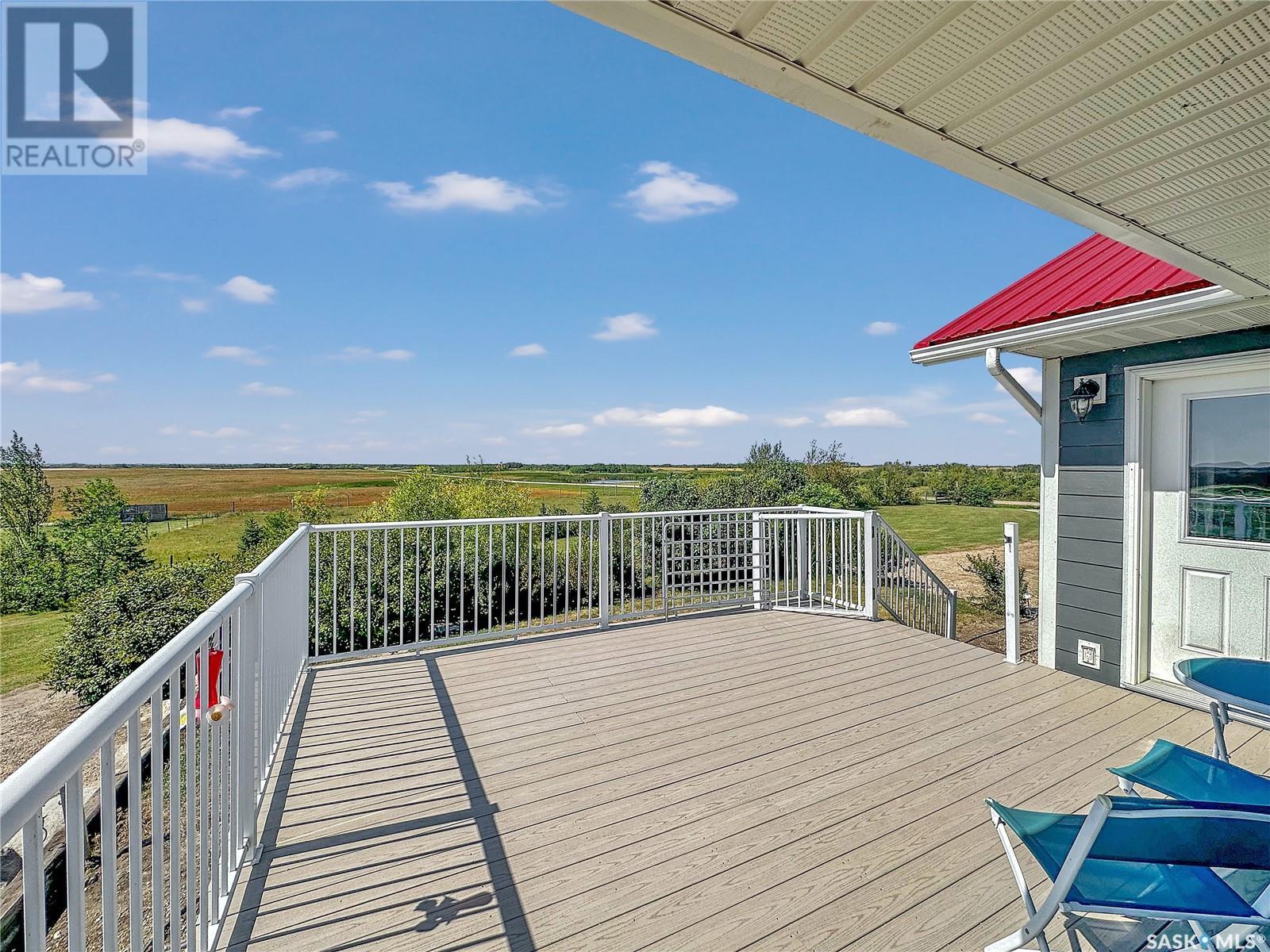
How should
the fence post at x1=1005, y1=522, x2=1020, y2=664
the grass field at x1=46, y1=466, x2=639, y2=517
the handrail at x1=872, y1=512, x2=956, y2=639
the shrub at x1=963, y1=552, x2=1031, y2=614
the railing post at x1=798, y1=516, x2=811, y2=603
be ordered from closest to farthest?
the fence post at x1=1005, y1=522, x2=1020, y2=664, the handrail at x1=872, y1=512, x2=956, y2=639, the railing post at x1=798, y1=516, x2=811, y2=603, the shrub at x1=963, y1=552, x2=1031, y2=614, the grass field at x1=46, y1=466, x2=639, y2=517

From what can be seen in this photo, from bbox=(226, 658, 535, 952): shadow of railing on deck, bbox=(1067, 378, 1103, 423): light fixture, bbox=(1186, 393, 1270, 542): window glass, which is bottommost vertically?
bbox=(226, 658, 535, 952): shadow of railing on deck

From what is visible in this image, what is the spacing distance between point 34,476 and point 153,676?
845 inches

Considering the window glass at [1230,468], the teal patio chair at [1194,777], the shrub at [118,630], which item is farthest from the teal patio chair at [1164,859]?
the shrub at [118,630]

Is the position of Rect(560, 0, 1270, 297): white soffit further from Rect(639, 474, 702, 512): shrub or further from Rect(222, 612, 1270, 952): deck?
Rect(639, 474, 702, 512): shrub

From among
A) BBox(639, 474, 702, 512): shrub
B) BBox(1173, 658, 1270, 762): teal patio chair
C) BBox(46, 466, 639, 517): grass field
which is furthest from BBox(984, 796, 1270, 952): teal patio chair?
BBox(46, 466, 639, 517): grass field

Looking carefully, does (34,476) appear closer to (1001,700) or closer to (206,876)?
(206,876)

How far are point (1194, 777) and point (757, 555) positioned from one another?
419 centimetres

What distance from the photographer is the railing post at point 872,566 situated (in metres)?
5.61

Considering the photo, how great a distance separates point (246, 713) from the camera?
2.16 m

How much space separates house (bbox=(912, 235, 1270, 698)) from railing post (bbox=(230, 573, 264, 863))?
4380mm

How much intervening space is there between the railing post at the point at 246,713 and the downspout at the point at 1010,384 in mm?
4419

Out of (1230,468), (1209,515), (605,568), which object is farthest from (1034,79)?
(605,568)

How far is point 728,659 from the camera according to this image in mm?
4547

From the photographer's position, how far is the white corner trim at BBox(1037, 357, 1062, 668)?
175 inches
